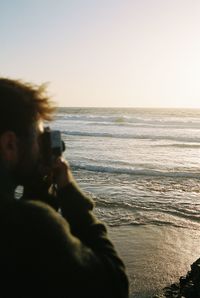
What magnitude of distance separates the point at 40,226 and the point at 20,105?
0.46m

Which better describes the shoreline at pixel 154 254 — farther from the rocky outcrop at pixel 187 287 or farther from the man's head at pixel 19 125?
the man's head at pixel 19 125

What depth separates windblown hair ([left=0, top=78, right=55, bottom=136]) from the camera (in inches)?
63.2

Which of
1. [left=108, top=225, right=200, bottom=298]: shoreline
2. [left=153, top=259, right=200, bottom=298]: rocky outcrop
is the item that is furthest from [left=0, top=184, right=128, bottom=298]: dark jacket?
[left=108, top=225, right=200, bottom=298]: shoreline

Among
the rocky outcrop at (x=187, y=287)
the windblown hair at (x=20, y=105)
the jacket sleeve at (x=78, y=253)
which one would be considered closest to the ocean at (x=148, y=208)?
the windblown hair at (x=20, y=105)

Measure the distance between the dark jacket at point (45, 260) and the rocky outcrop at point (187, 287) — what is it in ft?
13.1

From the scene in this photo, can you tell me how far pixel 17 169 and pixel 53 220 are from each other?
29cm

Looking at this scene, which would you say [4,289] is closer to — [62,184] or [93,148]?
[62,184]

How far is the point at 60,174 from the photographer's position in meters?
1.82

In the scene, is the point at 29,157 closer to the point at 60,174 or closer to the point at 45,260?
the point at 60,174

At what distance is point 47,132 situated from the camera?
1.76 m

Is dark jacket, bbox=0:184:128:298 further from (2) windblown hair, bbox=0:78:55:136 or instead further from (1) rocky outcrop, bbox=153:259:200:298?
(1) rocky outcrop, bbox=153:259:200:298

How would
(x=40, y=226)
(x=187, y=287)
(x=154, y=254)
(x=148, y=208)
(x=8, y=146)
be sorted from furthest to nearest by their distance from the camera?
(x=148, y=208)
(x=154, y=254)
(x=187, y=287)
(x=8, y=146)
(x=40, y=226)

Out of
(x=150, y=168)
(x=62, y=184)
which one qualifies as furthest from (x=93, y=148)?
(x=62, y=184)

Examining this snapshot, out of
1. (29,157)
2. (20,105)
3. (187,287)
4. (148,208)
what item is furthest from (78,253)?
(148,208)
